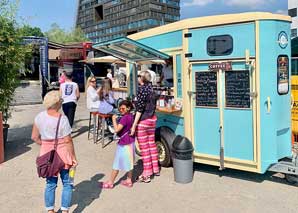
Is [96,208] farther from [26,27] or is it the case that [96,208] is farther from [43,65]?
[43,65]

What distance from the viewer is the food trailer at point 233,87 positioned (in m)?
5.25

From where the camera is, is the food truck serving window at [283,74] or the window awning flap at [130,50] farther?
the window awning flap at [130,50]

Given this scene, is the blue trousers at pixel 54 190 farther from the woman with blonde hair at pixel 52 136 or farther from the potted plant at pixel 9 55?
the potted plant at pixel 9 55

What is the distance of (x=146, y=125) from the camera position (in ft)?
18.9

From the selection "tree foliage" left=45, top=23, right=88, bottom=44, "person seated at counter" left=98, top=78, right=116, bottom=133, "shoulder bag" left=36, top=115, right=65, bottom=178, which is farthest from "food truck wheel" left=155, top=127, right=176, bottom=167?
"tree foliage" left=45, top=23, right=88, bottom=44

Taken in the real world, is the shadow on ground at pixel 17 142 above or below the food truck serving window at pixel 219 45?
below

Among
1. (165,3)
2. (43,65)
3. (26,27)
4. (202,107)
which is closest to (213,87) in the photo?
(202,107)

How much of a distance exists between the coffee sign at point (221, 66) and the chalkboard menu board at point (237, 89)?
8 centimetres

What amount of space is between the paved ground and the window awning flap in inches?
78.4

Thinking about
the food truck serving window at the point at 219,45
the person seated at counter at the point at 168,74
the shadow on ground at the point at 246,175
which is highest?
the food truck serving window at the point at 219,45

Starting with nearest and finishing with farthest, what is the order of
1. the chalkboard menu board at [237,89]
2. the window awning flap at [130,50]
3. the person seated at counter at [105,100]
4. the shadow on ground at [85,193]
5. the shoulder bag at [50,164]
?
the shoulder bag at [50,164]
the shadow on ground at [85,193]
the chalkboard menu board at [237,89]
the window awning flap at [130,50]
the person seated at counter at [105,100]

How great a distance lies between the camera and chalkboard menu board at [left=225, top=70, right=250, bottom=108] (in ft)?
17.6

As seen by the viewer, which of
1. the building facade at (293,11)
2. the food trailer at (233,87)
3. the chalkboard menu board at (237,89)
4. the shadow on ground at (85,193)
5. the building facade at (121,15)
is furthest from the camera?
the building facade at (121,15)

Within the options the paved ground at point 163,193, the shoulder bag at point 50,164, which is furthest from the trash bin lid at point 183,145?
the shoulder bag at point 50,164
